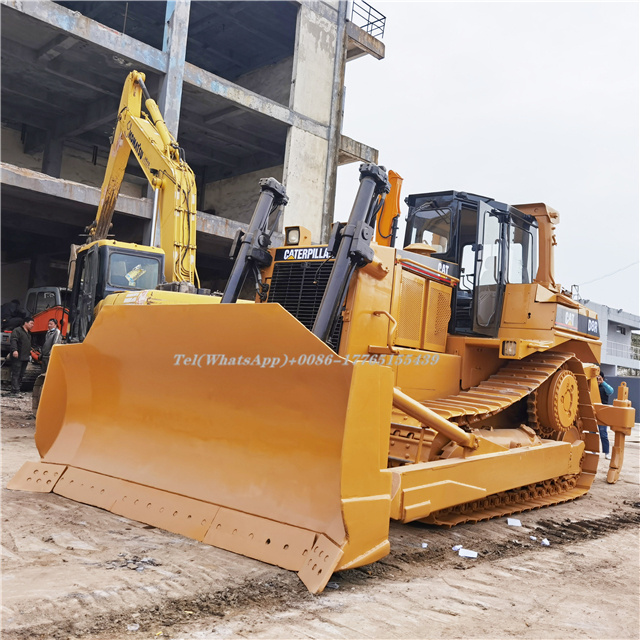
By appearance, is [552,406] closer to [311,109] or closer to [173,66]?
[173,66]

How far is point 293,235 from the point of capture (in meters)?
5.74

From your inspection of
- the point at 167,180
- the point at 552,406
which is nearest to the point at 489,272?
the point at 552,406

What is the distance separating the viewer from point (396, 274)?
5.32 meters

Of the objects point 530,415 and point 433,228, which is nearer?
point 530,415

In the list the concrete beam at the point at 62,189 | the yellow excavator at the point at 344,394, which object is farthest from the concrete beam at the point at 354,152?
the yellow excavator at the point at 344,394

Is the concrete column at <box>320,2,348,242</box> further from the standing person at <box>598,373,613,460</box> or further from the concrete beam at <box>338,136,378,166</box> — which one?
the standing person at <box>598,373,613,460</box>

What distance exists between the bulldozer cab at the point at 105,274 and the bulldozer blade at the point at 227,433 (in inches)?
164

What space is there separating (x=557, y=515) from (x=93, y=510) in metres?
4.12

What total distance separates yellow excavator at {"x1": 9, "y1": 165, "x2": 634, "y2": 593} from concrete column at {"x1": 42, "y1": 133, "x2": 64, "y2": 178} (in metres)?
15.0

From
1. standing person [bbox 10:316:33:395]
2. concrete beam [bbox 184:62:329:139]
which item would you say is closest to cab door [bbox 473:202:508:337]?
standing person [bbox 10:316:33:395]

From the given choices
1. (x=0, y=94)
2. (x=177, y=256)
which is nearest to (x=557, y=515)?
(x=177, y=256)

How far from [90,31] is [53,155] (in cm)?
665

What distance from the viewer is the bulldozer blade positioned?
3.40 metres

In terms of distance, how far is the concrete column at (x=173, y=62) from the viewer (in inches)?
565
